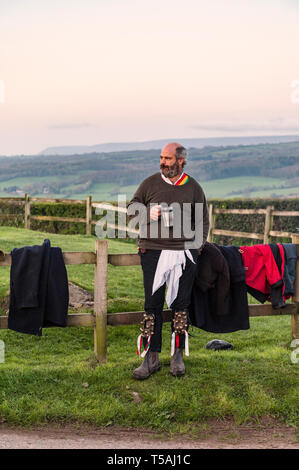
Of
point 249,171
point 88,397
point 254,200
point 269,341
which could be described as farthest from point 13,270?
point 249,171

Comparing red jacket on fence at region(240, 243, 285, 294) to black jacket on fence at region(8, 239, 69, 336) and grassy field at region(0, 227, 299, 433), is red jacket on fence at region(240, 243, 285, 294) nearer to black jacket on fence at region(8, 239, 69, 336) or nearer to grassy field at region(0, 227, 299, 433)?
grassy field at region(0, 227, 299, 433)

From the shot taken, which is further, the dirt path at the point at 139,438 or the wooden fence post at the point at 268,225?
the wooden fence post at the point at 268,225

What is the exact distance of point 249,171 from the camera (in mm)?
46688

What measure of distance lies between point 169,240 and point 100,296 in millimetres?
983

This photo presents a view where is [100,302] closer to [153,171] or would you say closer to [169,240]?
[169,240]

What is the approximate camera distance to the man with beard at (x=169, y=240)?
201 inches

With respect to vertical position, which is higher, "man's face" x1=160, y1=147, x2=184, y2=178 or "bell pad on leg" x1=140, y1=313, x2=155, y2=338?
"man's face" x1=160, y1=147, x2=184, y2=178

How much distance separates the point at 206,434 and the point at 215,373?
1086 millimetres

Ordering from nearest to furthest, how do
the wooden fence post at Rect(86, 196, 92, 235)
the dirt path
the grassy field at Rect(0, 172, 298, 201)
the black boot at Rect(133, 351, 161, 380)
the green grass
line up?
the dirt path → the black boot at Rect(133, 351, 161, 380) → the wooden fence post at Rect(86, 196, 92, 235) → the green grass → the grassy field at Rect(0, 172, 298, 201)

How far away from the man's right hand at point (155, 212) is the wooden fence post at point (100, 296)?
0.66 m

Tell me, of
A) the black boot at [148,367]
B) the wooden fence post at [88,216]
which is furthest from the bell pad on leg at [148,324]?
the wooden fence post at [88,216]

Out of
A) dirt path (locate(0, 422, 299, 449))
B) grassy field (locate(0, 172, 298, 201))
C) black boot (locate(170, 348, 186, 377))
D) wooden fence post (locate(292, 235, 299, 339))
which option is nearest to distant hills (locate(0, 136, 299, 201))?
grassy field (locate(0, 172, 298, 201))

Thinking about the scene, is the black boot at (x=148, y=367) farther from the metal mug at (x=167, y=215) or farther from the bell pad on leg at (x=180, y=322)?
the metal mug at (x=167, y=215)

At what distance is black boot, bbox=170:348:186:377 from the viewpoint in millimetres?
5324
